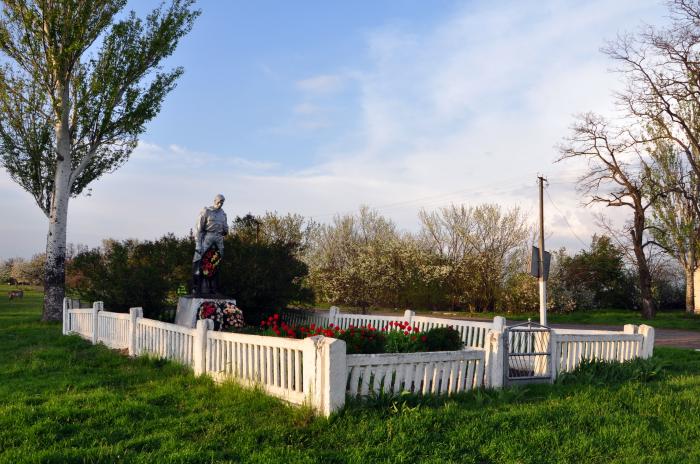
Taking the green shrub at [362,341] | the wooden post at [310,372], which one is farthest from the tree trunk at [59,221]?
the wooden post at [310,372]

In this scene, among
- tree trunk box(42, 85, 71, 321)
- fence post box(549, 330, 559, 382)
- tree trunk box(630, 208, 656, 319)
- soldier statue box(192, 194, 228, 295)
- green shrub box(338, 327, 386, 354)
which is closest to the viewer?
green shrub box(338, 327, 386, 354)

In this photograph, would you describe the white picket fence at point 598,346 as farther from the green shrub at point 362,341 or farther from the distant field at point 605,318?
the distant field at point 605,318

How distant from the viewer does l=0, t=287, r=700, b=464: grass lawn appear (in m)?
5.04

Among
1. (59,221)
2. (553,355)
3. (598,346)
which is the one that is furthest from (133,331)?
(59,221)

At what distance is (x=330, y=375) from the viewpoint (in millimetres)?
5824

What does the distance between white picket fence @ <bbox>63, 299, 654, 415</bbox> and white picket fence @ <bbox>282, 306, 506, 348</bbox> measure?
9.7 inches

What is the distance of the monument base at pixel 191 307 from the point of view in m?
11.5

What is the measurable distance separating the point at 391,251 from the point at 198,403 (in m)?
24.8

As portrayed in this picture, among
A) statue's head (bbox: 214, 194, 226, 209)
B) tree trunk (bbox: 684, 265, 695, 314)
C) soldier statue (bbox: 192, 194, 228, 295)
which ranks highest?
statue's head (bbox: 214, 194, 226, 209)

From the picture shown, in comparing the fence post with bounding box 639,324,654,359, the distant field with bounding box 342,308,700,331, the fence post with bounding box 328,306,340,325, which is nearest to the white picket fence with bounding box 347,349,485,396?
the fence post with bounding box 639,324,654,359

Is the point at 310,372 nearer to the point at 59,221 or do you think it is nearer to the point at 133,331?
the point at 133,331

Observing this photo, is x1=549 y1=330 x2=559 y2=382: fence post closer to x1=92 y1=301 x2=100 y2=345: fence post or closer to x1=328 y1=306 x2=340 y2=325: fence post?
x1=328 y1=306 x2=340 y2=325: fence post

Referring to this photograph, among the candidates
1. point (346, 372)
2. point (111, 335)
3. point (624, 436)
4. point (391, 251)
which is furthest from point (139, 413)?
point (391, 251)

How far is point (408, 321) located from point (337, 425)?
6776 millimetres
